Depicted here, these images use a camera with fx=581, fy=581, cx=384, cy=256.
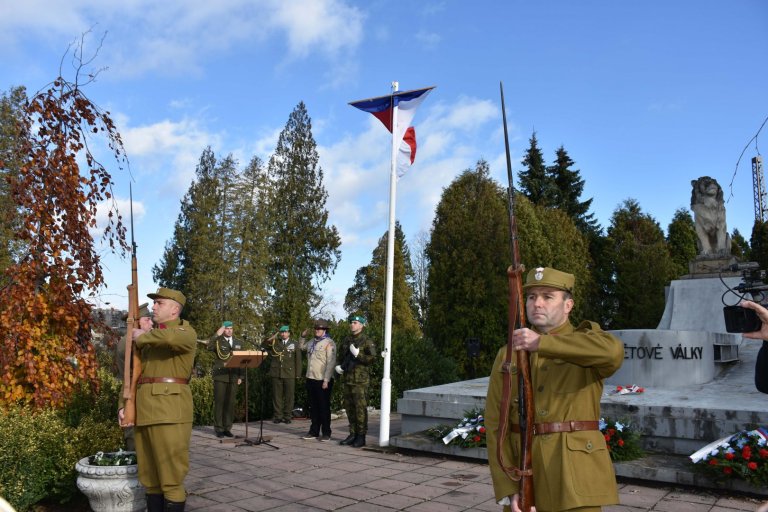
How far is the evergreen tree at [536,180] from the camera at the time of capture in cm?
3734

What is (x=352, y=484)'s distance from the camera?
6586 mm

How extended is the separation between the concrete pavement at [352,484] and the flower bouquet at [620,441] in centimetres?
33

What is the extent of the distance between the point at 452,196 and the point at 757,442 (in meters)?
19.4

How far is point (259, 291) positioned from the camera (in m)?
32.8

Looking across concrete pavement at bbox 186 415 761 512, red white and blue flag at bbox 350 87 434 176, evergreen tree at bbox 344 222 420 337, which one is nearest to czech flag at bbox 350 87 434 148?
red white and blue flag at bbox 350 87 434 176

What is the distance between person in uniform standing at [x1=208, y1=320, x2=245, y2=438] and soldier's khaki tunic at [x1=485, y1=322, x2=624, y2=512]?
25.5 ft

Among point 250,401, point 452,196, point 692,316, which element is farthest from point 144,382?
point 452,196

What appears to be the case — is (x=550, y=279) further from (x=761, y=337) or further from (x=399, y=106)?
(x=399, y=106)

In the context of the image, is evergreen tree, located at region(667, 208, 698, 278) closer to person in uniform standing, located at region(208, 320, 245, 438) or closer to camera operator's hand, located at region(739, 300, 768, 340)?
person in uniform standing, located at region(208, 320, 245, 438)

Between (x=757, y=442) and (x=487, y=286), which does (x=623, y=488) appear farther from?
(x=487, y=286)

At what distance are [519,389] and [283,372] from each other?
378 inches

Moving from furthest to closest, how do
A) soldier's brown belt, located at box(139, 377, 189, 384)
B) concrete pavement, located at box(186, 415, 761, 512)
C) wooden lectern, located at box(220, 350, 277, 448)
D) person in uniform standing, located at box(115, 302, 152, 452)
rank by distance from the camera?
wooden lectern, located at box(220, 350, 277, 448)
person in uniform standing, located at box(115, 302, 152, 452)
concrete pavement, located at box(186, 415, 761, 512)
soldier's brown belt, located at box(139, 377, 189, 384)

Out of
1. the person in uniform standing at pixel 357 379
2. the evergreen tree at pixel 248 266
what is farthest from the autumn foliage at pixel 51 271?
the evergreen tree at pixel 248 266

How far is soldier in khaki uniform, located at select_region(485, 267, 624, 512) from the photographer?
2586 millimetres
